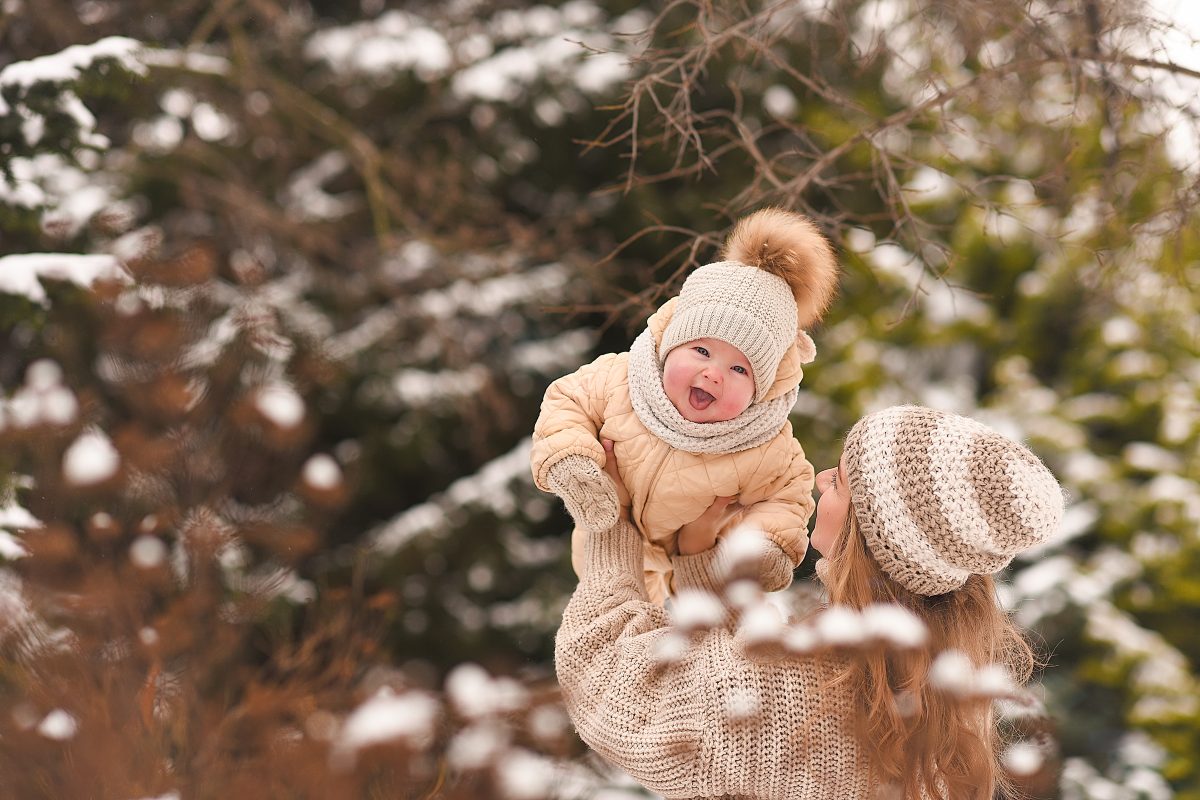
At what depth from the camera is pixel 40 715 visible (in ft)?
6.71

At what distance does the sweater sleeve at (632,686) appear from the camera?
169cm

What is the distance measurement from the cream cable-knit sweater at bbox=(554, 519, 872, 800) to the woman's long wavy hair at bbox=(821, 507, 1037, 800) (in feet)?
0.15

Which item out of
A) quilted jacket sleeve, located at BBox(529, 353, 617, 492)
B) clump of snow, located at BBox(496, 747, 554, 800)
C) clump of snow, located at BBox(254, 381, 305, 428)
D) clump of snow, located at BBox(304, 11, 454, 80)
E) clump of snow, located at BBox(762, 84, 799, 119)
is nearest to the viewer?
clump of snow, located at BBox(496, 747, 554, 800)

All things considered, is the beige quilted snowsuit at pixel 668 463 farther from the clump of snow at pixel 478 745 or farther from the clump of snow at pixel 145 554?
the clump of snow at pixel 145 554

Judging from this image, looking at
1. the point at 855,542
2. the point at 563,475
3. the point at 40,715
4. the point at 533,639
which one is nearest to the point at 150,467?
the point at 40,715

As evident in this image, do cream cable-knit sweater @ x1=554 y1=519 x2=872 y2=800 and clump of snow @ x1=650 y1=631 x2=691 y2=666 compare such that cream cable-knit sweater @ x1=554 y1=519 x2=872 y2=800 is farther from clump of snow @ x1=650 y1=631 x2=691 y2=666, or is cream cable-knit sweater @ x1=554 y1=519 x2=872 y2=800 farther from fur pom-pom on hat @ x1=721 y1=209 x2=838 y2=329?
fur pom-pom on hat @ x1=721 y1=209 x2=838 y2=329

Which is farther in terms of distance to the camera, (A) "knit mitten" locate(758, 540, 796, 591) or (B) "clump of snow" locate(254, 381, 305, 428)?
(B) "clump of snow" locate(254, 381, 305, 428)

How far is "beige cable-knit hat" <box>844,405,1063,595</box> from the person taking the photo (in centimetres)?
161

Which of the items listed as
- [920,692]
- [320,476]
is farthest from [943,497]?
[320,476]

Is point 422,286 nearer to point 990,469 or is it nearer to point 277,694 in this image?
point 277,694

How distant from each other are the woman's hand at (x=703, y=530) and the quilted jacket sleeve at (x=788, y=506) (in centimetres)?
5

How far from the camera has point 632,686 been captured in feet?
5.64

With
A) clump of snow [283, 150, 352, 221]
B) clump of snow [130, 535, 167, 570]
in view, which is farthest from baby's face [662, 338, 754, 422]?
clump of snow [283, 150, 352, 221]

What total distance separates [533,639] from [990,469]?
457cm
